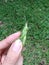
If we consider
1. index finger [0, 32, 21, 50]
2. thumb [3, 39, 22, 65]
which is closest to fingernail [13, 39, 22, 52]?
thumb [3, 39, 22, 65]

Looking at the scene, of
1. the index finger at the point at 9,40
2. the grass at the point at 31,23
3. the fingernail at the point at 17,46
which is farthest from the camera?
the grass at the point at 31,23

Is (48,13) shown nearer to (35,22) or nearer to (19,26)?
(35,22)

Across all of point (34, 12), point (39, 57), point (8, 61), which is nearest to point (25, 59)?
point (39, 57)

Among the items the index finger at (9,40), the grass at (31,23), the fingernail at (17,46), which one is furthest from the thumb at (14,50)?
the grass at (31,23)

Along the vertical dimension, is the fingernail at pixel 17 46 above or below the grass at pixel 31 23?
above

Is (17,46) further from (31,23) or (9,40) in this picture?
(31,23)

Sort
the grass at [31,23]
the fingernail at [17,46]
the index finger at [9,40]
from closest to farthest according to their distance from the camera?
the fingernail at [17,46] < the index finger at [9,40] < the grass at [31,23]

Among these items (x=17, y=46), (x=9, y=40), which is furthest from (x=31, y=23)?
(x=17, y=46)

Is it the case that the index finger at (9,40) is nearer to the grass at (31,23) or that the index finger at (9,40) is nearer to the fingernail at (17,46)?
the fingernail at (17,46)
